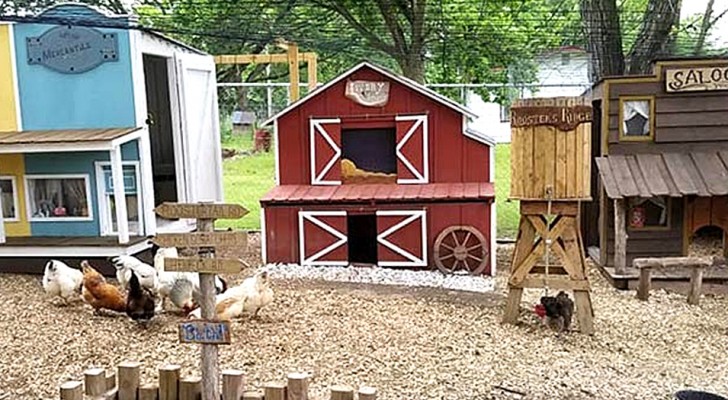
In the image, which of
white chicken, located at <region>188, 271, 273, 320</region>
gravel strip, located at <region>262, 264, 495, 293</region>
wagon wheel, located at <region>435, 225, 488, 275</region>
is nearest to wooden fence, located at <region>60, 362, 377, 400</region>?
white chicken, located at <region>188, 271, 273, 320</region>

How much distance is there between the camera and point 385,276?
747 cm

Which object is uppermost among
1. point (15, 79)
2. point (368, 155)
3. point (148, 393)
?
point (15, 79)

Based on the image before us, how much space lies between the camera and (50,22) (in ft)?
22.2

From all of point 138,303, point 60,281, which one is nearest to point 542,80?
point 60,281

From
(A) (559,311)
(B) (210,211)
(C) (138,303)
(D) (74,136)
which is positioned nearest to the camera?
(B) (210,211)

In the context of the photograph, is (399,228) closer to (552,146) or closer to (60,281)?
(552,146)

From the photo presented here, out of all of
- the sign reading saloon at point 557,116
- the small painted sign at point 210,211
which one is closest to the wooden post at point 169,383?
the small painted sign at point 210,211

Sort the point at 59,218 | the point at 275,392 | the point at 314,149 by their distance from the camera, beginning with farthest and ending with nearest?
the point at 314,149 → the point at 59,218 → the point at 275,392

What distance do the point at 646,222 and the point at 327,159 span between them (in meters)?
3.92

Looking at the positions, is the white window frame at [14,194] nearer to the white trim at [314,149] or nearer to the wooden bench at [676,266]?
the white trim at [314,149]

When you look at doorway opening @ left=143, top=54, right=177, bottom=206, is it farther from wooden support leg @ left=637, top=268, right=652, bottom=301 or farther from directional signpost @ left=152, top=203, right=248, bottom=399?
wooden support leg @ left=637, top=268, right=652, bottom=301

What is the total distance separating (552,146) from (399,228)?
9.27ft

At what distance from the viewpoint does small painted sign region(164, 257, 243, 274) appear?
3.43 metres

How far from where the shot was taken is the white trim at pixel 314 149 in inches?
323
